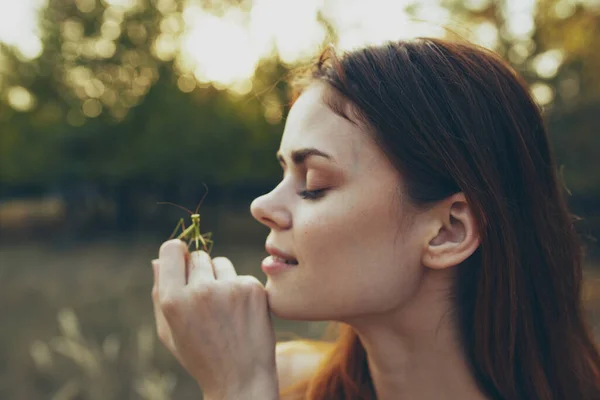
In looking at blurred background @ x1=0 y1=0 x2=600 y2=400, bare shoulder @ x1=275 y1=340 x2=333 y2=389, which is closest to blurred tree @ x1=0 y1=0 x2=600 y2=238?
blurred background @ x1=0 y1=0 x2=600 y2=400

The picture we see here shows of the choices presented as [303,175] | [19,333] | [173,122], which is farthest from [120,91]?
[303,175]

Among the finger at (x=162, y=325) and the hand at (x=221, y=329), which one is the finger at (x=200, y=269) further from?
the finger at (x=162, y=325)

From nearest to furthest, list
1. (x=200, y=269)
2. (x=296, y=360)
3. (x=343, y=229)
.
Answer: (x=343, y=229) < (x=200, y=269) < (x=296, y=360)

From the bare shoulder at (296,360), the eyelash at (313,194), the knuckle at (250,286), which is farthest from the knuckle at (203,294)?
the bare shoulder at (296,360)

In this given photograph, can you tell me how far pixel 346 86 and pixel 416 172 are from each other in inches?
13.5

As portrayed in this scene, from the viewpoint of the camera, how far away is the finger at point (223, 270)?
197cm

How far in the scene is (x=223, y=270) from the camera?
6.58ft

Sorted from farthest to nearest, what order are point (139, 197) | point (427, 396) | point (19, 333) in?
point (139, 197), point (19, 333), point (427, 396)

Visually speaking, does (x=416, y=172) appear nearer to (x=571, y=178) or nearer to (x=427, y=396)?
(x=427, y=396)

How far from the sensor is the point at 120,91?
23016 mm

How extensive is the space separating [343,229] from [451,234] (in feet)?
1.14

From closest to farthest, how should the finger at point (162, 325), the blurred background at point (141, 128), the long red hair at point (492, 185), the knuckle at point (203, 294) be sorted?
the long red hair at point (492, 185) → the knuckle at point (203, 294) → the finger at point (162, 325) → the blurred background at point (141, 128)

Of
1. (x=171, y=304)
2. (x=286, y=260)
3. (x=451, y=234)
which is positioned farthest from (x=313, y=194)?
(x=171, y=304)

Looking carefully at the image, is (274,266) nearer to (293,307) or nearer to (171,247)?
(293,307)
